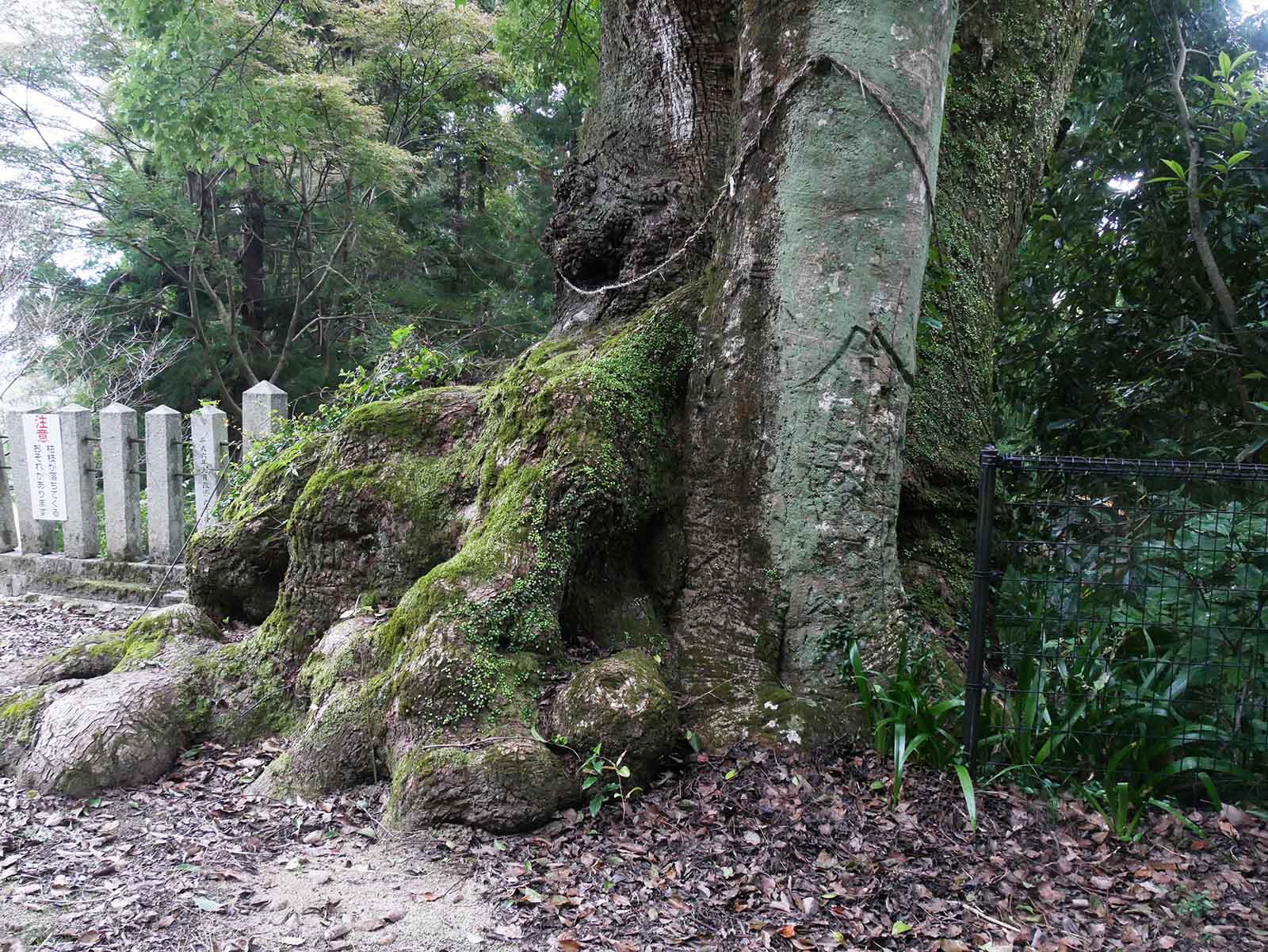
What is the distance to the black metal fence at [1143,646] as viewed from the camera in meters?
3.04

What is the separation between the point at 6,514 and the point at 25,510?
0.57 meters

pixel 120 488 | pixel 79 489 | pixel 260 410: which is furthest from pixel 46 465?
pixel 260 410

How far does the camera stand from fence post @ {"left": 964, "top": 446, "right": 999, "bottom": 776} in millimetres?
3121

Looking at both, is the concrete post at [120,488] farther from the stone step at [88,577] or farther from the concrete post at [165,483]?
the concrete post at [165,483]

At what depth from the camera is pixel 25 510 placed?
8.40m

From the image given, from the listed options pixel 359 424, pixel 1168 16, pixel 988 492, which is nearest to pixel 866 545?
pixel 988 492

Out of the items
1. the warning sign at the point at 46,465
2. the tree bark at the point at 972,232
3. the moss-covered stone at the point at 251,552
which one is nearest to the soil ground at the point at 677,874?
the moss-covered stone at the point at 251,552

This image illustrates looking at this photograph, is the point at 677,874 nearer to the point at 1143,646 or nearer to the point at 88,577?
the point at 1143,646

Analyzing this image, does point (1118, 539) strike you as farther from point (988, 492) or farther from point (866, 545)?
point (866, 545)

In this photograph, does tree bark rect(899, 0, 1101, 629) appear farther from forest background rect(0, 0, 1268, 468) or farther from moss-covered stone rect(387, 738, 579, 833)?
moss-covered stone rect(387, 738, 579, 833)

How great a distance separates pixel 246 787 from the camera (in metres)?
3.46

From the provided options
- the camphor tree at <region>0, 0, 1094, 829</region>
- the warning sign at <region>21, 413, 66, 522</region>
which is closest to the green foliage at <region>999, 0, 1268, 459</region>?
the camphor tree at <region>0, 0, 1094, 829</region>

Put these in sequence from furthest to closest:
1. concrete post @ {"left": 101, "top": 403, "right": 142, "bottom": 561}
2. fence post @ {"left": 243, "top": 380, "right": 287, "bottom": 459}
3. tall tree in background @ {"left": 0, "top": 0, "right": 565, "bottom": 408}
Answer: tall tree in background @ {"left": 0, "top": 0, "right": 565, "bottom": 408}
concrete post @ {"left": 101, "top": 403, "right": 142, "bottom": 561}
fence post @ {"left": 243, "top": 380, "right": 287, "bottom": 459}

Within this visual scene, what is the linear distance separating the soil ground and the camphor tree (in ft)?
0.59
